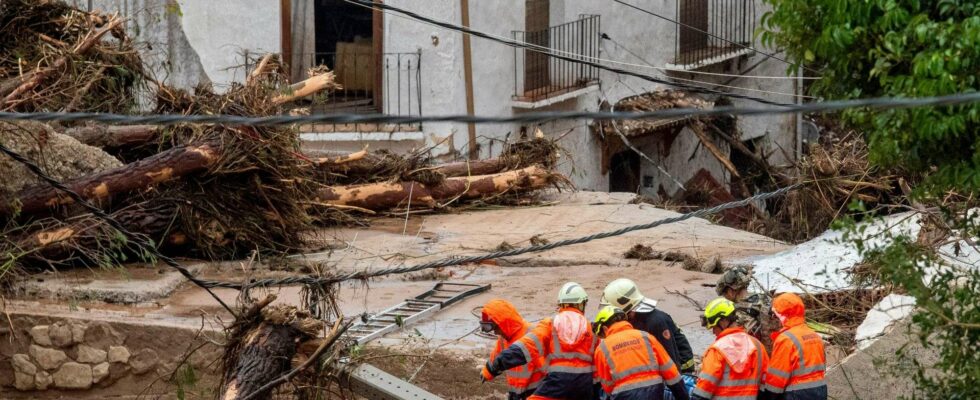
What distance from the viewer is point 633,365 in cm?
711

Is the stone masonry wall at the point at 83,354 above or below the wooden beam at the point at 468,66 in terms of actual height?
below

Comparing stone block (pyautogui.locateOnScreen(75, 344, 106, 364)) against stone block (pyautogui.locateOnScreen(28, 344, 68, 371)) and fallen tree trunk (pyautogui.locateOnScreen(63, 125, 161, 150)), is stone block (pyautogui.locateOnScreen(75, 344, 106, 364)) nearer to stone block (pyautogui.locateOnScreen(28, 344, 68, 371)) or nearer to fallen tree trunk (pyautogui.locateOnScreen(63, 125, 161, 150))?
stone block (pyautogui.locateOnScreen(28, 344, 68, 371))

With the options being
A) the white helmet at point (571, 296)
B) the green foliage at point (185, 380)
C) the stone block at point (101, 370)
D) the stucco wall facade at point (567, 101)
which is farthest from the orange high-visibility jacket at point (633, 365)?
the stucco wall facade at point (567, 101)

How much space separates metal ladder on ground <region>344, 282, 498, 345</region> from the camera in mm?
9523

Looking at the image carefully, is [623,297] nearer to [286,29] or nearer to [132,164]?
[132,164]

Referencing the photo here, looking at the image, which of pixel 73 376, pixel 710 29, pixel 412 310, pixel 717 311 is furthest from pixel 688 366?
pixel 710 29

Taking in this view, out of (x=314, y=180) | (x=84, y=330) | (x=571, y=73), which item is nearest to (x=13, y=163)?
(x=84, y=330)

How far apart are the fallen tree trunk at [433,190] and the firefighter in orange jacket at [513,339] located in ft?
20.3

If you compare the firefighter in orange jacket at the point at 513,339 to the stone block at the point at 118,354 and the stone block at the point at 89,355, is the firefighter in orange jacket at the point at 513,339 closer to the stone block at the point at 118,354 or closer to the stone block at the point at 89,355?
the stone block at the point at 118,354

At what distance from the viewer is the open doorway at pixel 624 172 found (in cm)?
2264

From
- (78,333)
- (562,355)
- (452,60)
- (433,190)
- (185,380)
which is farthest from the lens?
(452,60)

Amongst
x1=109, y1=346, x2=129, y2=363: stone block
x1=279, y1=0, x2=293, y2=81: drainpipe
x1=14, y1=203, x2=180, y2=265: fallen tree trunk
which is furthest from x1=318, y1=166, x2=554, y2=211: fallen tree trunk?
x1=109, y1=346, x2=129, y2=363: stone block

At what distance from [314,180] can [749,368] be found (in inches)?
301

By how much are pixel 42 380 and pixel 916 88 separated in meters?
6.89
